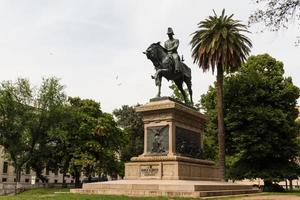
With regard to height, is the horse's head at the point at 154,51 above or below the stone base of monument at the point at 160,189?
above

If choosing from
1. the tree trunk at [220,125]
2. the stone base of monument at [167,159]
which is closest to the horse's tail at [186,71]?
the stone base of monument at [167,159]

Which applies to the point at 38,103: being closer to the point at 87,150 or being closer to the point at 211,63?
the point at 87,150

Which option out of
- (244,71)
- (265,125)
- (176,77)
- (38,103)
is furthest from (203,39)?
(38,103)

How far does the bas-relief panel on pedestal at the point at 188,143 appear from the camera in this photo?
76.5 ft

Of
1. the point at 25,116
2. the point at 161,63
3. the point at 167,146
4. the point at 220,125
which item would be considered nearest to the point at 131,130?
the point at 25,116

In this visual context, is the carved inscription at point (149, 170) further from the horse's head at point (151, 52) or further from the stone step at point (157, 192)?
the horse's head at point (151, 52)

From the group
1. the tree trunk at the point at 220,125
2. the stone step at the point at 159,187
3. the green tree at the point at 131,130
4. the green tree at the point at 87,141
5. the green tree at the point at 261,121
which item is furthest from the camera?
the green tree at the point at 131,130

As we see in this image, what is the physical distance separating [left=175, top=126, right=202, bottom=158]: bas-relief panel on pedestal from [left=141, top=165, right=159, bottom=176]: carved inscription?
1579 millimetres

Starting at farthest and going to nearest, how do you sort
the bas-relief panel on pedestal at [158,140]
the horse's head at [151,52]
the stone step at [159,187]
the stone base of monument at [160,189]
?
the horse's head at [151,52]
the bas-relief panel on pedestal at [158,140]
the stone step at [159,187]
the stone base of monument at [160,189]

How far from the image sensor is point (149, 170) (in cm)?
2267

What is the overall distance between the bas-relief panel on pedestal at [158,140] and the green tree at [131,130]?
40730 millimetres

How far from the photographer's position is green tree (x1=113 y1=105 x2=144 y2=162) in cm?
6769

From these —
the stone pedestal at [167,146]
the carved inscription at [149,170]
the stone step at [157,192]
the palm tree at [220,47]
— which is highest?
the palm tree at [220,47]

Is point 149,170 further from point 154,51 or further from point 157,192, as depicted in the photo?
point 154,51
